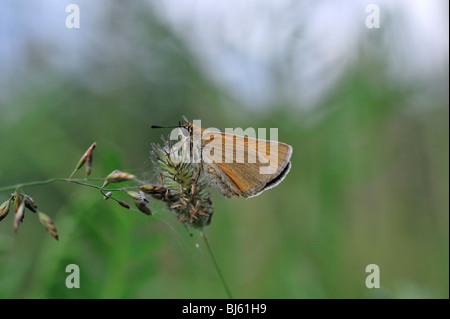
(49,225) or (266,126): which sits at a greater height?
(266,126)

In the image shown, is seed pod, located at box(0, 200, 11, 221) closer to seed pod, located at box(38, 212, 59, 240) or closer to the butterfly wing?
seed pod, located at box(38, 212, 59, 240)

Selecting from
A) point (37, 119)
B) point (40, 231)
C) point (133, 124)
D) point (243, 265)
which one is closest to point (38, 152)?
point (37, 119)

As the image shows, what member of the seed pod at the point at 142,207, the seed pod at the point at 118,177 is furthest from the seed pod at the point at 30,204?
the seed pod at the point at 142,207

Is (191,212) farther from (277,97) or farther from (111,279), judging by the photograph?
(277,97)

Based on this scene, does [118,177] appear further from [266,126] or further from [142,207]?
[266,126]

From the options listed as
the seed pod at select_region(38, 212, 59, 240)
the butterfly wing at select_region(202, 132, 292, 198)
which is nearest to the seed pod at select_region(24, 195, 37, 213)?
the seed pod at select_region(38, 212, 59, 240)

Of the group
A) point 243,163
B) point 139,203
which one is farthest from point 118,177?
point 243,163

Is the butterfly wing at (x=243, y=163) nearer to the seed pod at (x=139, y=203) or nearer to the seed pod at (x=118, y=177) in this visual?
the seed pod at (x=139, y=203)

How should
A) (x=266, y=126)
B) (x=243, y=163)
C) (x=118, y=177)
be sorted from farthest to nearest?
(x=266, y=126), (x=243, y=163), (x=118, y=177)
